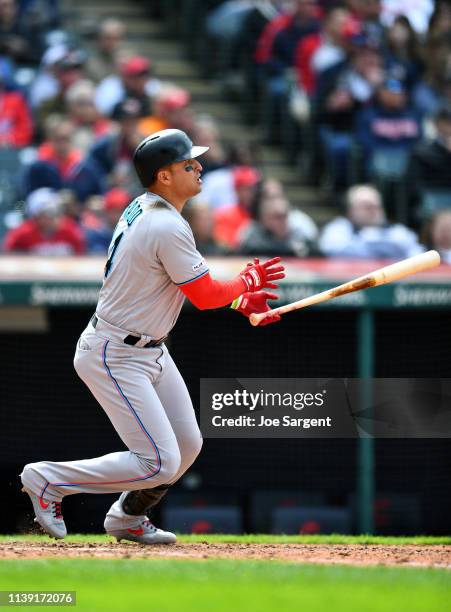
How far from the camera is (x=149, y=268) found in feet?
17.1

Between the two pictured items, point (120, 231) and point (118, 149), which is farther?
point (118, 149)

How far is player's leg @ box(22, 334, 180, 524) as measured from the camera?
17.1ft

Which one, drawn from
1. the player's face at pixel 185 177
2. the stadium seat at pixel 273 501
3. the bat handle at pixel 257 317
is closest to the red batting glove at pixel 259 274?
the bat handle at pixel 257 317

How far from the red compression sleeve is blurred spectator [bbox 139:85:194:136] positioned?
17.3ft

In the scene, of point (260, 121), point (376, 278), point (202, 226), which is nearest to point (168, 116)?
point (202, 226)

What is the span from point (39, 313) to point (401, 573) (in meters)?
3.95

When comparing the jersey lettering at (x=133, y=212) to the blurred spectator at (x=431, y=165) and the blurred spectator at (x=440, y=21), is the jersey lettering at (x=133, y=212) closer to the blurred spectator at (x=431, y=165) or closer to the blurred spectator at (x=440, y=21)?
the blurred spectator at (x=431, y=165)

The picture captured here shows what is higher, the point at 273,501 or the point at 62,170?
the point at 62,170

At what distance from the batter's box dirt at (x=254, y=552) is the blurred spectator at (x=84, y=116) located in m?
5.02

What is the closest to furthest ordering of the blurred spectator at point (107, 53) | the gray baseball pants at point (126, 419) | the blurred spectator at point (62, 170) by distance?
1. the gray baseball pants at point (126, 419)
2. the blurred spectator at point (62, 170)
3. the blurred spectator at point (107, 53)

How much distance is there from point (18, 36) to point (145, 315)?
6.39 m

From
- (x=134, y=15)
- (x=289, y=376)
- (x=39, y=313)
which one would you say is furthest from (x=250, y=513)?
(x=134, y=15)

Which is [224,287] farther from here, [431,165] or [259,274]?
[431,165]

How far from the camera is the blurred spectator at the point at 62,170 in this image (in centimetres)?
961
